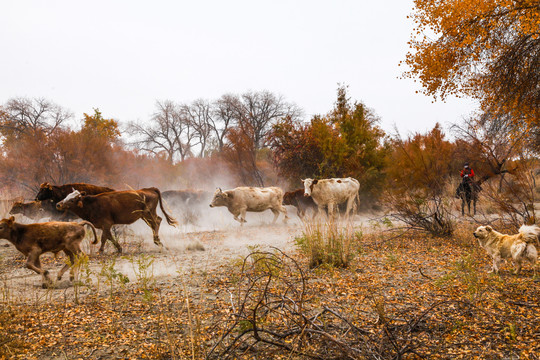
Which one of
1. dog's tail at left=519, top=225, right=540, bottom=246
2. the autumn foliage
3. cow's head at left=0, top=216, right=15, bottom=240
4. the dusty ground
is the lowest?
the dusty ground

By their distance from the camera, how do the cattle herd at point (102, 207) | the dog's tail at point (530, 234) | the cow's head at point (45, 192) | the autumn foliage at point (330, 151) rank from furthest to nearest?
the autumn foliage at point (330, 151), the cow's head at point (45, 192), the cattle herd at point (102, 207), the dog's tail at point (530, 234)

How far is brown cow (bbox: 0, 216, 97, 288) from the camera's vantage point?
5477 mm

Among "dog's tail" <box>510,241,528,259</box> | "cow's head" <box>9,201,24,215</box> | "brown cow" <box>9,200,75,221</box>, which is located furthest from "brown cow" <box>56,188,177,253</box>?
"dog's tail" <box>510,241,528,259</box>

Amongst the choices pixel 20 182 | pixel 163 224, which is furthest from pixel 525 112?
pixel 20 182

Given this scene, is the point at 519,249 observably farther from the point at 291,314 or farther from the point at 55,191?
the point at 55,191

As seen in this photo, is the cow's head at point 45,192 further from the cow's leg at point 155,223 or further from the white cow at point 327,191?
the white cow at point 327,191

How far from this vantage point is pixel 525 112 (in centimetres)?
940

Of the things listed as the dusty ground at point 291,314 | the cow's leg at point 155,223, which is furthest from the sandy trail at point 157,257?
the cow's leg at point 155,223

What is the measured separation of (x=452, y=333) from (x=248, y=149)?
1803 centimetres

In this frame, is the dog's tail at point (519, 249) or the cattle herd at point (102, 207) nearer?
the dog's tail at point (519, 249)

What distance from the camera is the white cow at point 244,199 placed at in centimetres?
1327

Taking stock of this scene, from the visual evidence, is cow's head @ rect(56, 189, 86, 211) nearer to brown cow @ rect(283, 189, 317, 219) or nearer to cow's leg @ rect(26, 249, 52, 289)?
cow's leg @ rect(26, 249, 52, 289)

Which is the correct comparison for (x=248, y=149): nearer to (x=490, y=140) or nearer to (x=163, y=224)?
(x=163, y=224)

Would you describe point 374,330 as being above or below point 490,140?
below
